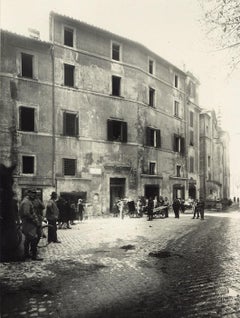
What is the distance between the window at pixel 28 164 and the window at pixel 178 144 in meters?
14.2

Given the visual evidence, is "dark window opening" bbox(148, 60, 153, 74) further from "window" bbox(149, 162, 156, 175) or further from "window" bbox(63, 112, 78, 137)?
"window" bbox(63, 112, 78, 137)

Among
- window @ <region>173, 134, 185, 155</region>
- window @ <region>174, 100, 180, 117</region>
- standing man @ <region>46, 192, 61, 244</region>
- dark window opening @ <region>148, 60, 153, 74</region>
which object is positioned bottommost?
standing man @ <region>46, 192, 61, 244</region>

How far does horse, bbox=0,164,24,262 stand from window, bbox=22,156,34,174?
14927mm

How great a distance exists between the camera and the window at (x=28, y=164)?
23.7m

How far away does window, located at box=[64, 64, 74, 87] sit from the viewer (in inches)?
1025

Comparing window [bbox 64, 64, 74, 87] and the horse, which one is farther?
window [bbox 64, 64, 74, 87]

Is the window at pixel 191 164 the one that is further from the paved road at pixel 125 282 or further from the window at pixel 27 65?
the paved road at pixel 125 282

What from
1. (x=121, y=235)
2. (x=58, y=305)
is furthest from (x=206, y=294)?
(x=121, y=235)

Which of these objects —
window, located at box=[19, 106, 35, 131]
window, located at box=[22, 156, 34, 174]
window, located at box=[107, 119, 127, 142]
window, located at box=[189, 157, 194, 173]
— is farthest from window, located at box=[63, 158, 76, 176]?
window, located at box=[189, 157, 194, 173]

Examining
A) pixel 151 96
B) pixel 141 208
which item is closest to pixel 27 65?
pixel 151 96

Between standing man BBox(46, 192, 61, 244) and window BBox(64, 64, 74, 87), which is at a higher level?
window BBox(64, 64, 74, 87)

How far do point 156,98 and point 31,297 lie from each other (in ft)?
87.7

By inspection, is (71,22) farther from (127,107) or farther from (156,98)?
(156,98)

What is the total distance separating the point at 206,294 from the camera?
6.43m
